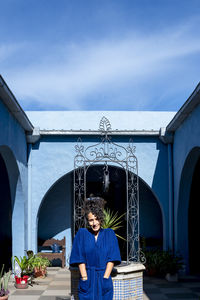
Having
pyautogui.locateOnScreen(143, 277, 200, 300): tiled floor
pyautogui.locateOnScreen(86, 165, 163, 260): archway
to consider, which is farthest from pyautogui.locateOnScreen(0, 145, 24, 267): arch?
pyautogui.locateOnScreen(143, 277, 200, 300): tiled floor

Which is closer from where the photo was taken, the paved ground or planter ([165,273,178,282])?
the paved ground

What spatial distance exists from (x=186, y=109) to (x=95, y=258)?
449 cm

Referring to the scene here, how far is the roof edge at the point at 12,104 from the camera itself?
21.6ft

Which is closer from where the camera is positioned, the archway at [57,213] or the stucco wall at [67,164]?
the stucco wall at [67,164]

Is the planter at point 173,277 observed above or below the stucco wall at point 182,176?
below

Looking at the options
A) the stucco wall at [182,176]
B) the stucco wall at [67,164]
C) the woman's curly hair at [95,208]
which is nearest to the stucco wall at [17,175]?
the stucco wall at [67,164]

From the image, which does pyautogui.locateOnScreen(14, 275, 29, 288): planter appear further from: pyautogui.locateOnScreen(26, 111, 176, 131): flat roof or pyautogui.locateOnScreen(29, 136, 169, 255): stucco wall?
pyautogui.locateOnScreen(26, 111, 176, 131): flat roof

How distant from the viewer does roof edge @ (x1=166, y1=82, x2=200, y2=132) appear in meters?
6.83

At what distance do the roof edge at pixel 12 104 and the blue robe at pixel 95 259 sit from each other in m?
3.25

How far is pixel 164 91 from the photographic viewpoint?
8.74 meters

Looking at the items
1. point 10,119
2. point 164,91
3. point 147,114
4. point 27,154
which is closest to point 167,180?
point 147,114

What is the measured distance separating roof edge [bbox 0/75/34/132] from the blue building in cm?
6

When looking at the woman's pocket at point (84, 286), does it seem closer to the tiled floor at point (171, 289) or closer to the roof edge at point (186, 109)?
the tiled floor at point (171, 289)

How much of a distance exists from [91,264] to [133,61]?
4.47m
